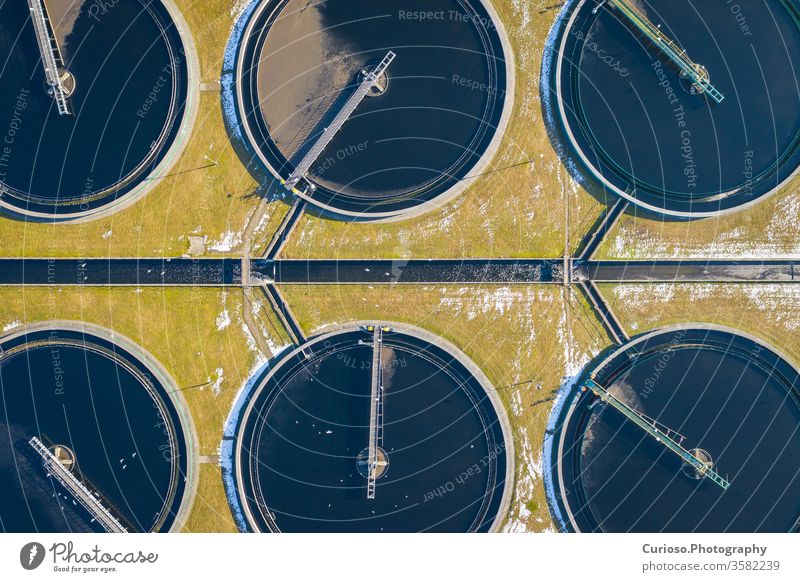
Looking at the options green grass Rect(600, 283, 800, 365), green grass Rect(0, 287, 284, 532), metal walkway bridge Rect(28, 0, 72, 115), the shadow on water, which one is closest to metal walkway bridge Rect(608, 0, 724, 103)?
the shadow on water

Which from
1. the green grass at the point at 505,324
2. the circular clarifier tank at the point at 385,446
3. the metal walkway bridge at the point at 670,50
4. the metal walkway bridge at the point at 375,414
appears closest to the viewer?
the metal walkway bridge at the point at 375,414

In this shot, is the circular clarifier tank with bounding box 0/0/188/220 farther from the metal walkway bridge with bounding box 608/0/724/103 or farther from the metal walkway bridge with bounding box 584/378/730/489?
the metal walkway bridge with bounding box 584/378/730/489

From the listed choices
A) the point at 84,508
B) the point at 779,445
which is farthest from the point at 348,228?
the point at 779,445

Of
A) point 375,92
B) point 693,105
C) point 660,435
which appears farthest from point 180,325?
point 693,105

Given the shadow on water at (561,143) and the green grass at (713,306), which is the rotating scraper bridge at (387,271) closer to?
the green grass at (713,306)

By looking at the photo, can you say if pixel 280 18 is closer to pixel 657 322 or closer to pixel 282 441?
pixel 282 441

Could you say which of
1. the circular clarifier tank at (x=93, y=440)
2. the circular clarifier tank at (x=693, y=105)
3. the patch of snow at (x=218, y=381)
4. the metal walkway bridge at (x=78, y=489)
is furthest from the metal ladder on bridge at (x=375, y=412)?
the circular clarifier tank at (x=693, y=105)
